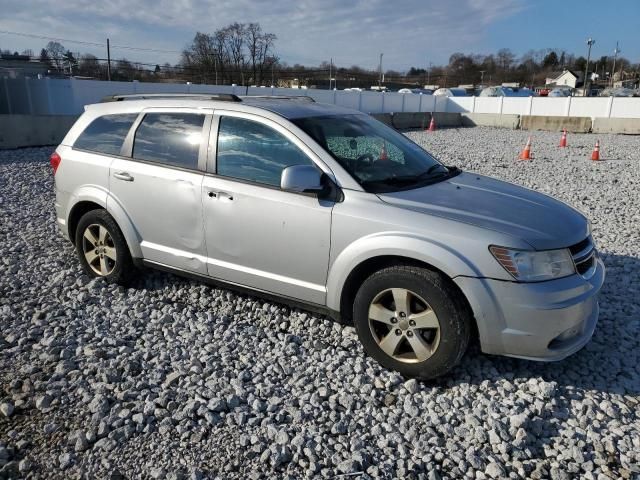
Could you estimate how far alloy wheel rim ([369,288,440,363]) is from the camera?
10.9ft

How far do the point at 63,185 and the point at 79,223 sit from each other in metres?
0.45

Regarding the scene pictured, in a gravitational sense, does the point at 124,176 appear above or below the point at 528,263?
above

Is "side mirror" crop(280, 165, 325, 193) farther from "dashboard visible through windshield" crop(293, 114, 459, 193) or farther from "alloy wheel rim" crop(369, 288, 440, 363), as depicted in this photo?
"alloy wheel rim" crop(369, 288, 440, 363)

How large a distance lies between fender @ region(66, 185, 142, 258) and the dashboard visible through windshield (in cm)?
187

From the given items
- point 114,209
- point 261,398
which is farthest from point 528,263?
point 114,209

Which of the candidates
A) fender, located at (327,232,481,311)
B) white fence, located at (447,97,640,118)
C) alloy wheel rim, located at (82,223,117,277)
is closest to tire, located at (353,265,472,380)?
fender, located at (327,232,481,311)

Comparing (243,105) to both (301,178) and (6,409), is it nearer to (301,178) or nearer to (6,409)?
(301,178)

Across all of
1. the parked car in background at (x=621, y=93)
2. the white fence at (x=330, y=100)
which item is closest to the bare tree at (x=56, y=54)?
the white fence at (x=330, y=100)

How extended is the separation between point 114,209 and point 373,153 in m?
2.43

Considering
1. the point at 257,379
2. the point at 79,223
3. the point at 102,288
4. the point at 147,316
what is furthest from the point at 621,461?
the point at 79,223

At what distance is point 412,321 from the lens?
334cm

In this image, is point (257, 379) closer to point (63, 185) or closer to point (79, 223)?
point (79, 223)

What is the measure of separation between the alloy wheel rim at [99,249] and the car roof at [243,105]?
3.86ft

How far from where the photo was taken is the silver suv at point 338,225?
3.18 m
